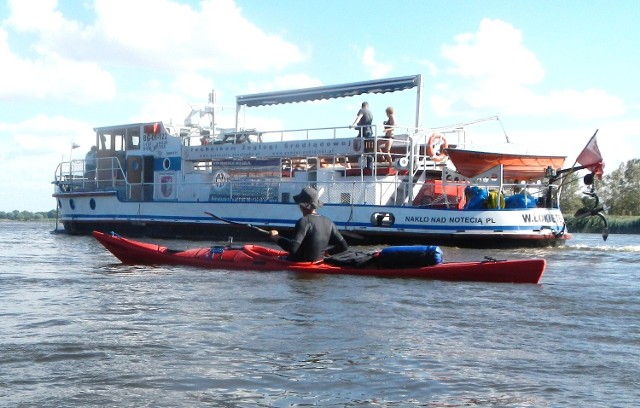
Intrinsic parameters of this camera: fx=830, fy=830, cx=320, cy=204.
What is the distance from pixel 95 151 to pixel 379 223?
13.4m

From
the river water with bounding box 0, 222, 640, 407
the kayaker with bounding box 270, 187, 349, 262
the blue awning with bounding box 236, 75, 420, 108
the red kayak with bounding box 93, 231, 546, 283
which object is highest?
the blue awning with bounding box 236, 75, 420, 108

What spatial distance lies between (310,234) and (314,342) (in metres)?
4.92

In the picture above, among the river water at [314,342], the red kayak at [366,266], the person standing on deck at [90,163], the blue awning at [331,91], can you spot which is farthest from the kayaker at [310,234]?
the person standing on deck at [90,163]

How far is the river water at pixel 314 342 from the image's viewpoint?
5719 millimetres

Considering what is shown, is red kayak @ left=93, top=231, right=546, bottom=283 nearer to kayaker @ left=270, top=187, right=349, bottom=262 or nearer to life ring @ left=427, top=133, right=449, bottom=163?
kayaker @ left=270, top=187, right=349, bottom=262

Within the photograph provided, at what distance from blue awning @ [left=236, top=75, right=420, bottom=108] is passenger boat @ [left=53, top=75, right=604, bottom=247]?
0.12 ft

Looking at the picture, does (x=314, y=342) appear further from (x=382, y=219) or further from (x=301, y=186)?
(x=301, y=186)

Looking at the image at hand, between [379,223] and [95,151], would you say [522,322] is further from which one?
[95,151]

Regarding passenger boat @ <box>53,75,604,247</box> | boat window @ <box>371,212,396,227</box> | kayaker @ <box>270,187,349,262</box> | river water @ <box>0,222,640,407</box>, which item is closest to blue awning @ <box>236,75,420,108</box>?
passenger boat @ <box>53,75,604,247</box>

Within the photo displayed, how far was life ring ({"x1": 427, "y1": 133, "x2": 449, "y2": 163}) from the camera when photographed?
2428 cm

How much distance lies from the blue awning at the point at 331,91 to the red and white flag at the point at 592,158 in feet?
16.8

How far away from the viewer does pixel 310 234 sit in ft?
40.4

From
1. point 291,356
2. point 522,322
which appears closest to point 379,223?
point 522,322

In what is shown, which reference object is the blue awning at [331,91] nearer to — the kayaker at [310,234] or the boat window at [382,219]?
the boat window at [382,219]
